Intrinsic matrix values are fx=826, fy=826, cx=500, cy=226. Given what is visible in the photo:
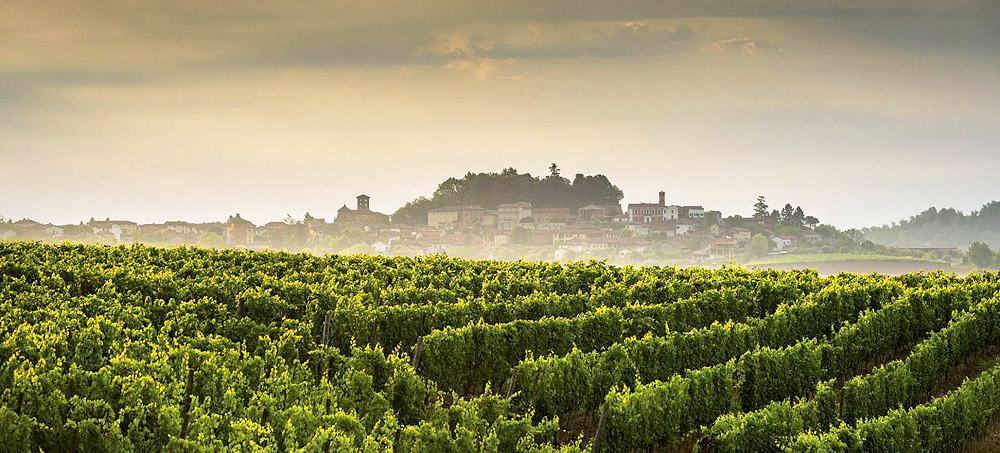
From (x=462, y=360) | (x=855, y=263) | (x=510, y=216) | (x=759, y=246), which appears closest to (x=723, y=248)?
(x=759, y=246)

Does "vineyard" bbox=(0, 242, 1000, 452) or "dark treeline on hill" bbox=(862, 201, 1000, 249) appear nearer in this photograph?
"vineyard" bbox=(0, 242, 1000, 452)

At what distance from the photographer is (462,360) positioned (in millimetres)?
15414

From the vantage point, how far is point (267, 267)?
74.5 feet

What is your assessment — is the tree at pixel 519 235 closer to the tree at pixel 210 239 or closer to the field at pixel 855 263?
the field at pixel 855 263

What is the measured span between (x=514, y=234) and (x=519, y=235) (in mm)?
940

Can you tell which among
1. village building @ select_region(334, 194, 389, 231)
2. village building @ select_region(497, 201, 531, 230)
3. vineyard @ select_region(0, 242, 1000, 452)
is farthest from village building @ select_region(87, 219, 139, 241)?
vineyard @ select_region(0, 242, 1000, 452)

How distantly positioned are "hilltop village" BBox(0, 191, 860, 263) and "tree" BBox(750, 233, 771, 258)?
0.17m

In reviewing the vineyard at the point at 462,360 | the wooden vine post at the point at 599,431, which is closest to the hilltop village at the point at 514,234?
the vineyard at the point at 462,360

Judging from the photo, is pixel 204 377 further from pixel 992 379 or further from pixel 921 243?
pixel 921 243

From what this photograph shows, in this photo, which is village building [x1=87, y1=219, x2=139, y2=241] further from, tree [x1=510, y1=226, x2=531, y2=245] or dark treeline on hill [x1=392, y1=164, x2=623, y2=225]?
tree [x1=510, y1=226, x2=531, y2=245]

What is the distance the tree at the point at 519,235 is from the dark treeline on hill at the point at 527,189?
13.3 metres

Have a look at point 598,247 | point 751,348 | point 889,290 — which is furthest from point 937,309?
point 598,247

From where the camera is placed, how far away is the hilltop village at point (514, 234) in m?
140

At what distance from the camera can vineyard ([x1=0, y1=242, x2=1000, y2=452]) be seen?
10.0 m
